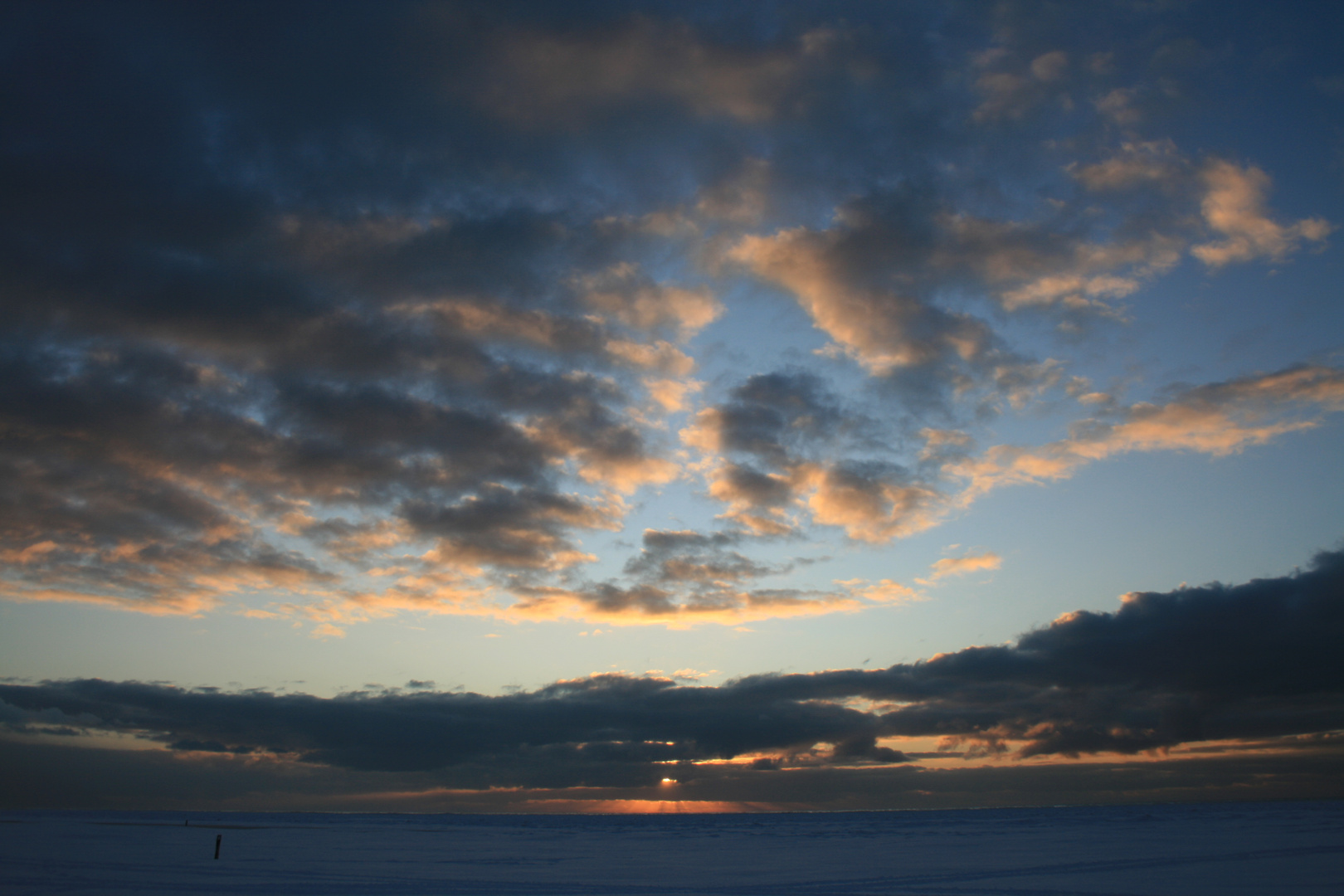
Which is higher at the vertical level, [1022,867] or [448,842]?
[1022,867]

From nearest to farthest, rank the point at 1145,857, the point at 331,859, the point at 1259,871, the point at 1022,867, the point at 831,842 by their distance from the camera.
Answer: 1. the point at 1259,871
2. the point at 1022,867
3. the point at 1145,857
4. the point at 331,859
5. the point at 831,842

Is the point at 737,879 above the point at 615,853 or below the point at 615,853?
above

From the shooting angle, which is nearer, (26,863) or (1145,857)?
(26,863)

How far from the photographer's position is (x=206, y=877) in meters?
41.4

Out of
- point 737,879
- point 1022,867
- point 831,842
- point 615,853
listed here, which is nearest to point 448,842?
point 615,853

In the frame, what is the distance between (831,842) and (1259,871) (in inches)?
1828

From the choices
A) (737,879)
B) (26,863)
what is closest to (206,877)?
(26,863)

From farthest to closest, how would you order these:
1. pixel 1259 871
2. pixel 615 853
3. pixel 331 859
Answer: pixel 615 853
pixel 331 859
pixel 1259 871

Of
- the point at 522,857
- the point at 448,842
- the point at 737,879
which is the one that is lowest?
the point at 448,842

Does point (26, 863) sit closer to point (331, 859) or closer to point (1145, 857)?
point (331, 859)

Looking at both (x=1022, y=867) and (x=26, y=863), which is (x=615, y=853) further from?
(x=26, y=863)

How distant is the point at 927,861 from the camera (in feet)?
167

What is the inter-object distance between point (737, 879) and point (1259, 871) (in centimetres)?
2666

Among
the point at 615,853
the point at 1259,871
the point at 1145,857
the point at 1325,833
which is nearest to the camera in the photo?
the point at 1259,871
